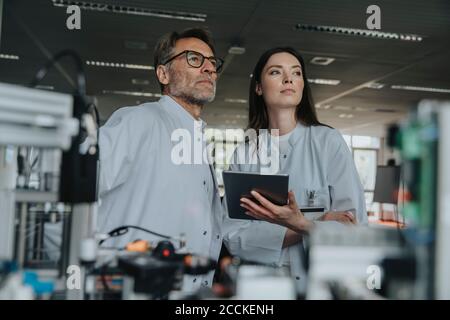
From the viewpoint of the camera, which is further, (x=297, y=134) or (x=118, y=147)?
(x=297, y=134)

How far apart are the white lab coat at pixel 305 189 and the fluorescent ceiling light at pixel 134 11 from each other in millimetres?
2366

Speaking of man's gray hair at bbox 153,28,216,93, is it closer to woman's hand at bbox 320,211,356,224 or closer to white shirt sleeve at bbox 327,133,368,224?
white shirt sleeve at bbox 327,133,368,224

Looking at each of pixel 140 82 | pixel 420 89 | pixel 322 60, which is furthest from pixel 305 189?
pixel 420 89

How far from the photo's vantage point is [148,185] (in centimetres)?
123

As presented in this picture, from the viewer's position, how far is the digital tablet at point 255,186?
1.06m

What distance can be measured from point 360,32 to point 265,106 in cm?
264

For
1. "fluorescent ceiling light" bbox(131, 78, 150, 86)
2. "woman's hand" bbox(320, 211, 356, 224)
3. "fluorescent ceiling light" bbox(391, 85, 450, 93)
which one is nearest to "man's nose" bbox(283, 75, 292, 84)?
"woman's hand" bbox(320, 211, 356, 224)

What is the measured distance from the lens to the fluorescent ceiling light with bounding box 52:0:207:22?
335 cm

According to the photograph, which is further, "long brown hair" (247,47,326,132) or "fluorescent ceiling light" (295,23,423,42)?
"fluorescent ceiling light" (295,23,423,42)

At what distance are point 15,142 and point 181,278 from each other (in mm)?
314

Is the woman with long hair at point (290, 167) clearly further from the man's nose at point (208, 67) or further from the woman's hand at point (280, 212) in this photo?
the man's nose at point (208, 67)

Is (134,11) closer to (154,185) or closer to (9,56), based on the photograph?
(9,56)

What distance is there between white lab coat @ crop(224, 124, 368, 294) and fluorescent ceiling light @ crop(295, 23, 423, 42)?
2515mm
